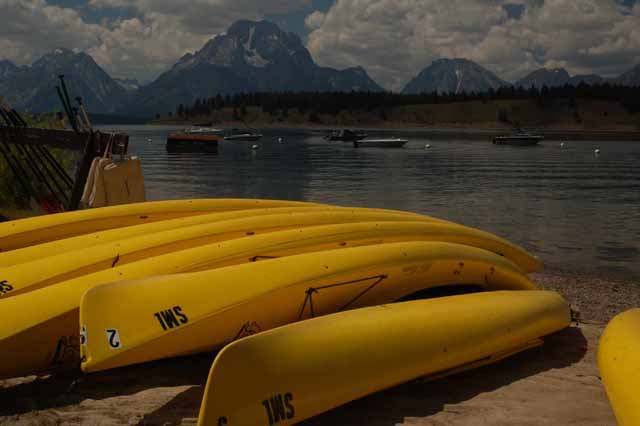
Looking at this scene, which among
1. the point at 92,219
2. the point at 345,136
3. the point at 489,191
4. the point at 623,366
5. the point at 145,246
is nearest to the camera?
the point at 623,366

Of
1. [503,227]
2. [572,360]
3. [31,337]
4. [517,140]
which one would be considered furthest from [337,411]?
[517,140]

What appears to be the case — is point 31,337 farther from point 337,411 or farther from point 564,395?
point 564,395

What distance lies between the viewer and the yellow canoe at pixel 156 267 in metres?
3.47

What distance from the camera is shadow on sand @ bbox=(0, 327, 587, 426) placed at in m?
3.39

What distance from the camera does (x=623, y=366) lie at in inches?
138

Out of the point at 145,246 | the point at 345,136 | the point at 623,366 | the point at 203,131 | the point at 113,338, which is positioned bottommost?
the point at 623,366

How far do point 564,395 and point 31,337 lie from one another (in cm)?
343

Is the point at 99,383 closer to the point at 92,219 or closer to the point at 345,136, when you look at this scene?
the point at 92,219

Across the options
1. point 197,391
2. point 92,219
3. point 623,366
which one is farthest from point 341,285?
point 92,219

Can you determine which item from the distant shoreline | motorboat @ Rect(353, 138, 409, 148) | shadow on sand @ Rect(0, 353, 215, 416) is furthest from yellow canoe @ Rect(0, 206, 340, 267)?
the distant shoreline

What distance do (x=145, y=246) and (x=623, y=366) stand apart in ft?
11.6

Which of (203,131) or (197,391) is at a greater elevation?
(203,131)

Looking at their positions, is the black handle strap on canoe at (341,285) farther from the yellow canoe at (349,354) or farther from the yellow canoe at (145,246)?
the yellow canoe at (145,246)

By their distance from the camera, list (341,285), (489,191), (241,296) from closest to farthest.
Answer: (241,296) → (341,285) → (489,191)
